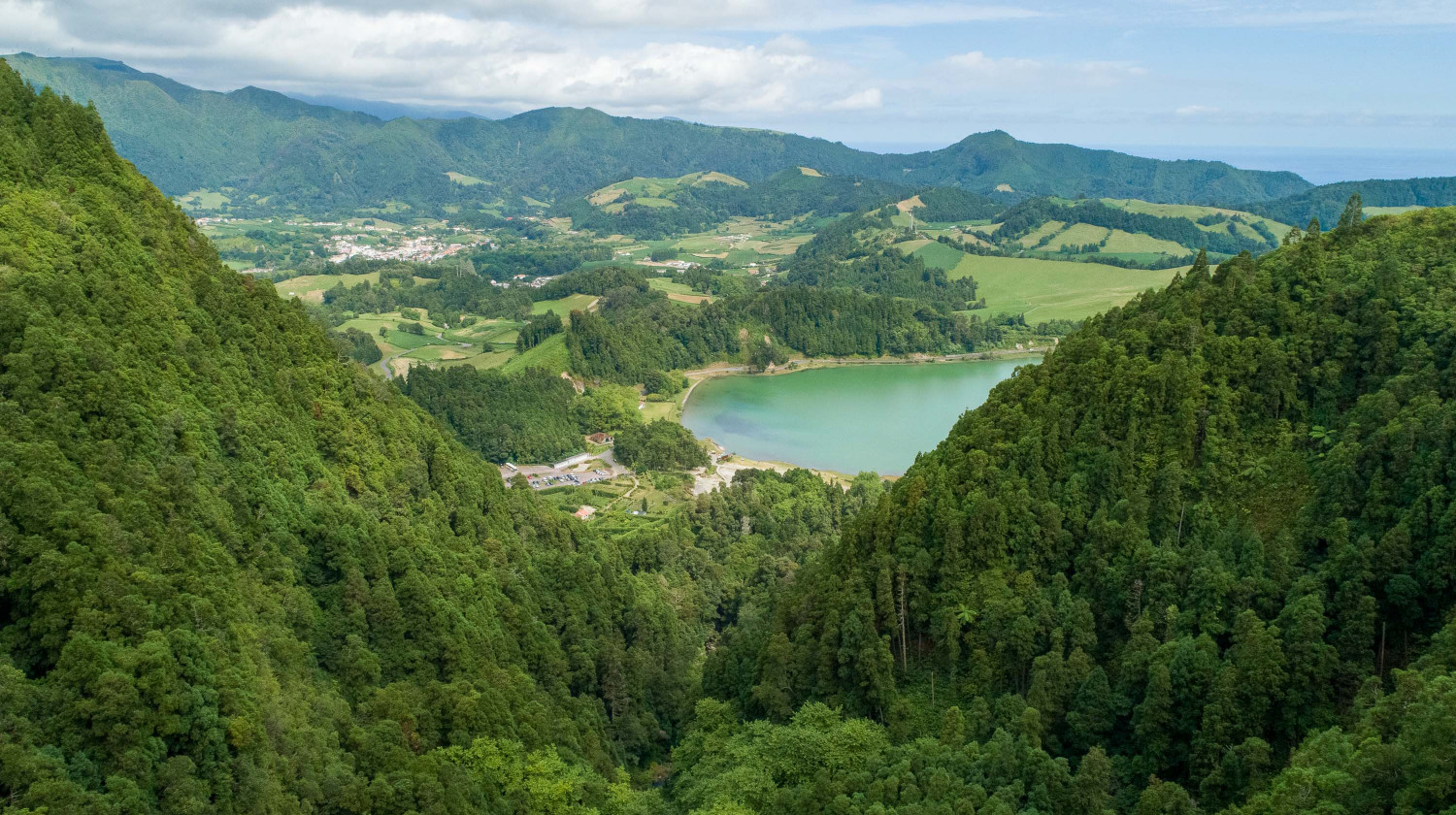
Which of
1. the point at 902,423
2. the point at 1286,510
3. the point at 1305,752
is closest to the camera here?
the point at 1305,752

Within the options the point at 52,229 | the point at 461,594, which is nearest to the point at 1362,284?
the point at 461,594

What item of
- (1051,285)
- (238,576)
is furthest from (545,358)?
(1051,285)

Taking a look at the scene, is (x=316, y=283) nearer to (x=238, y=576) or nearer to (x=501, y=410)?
(x=501, y=410)

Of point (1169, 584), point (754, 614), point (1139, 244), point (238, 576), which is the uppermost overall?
point (1139, 244)

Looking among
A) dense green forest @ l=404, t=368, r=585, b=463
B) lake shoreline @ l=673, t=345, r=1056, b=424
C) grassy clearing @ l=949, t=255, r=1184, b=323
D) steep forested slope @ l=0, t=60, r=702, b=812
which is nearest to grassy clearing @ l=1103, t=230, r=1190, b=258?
grassy clearing @ l=949, t=255, r=1184, b=323

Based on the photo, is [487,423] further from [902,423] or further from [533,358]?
[902,423]

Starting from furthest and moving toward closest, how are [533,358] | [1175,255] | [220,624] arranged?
[1175,255] < [533,358] < [220,624]
